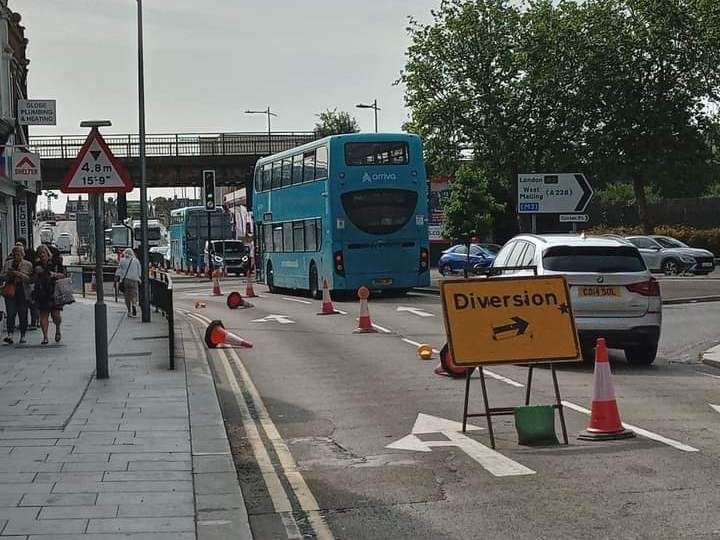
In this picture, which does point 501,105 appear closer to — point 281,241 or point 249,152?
point 249,152

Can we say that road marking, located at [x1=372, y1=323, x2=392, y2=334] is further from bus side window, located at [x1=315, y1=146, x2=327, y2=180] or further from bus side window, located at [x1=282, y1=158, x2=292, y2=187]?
bus side window, located at [x1=282, y1=158, x2=292, y2=187]

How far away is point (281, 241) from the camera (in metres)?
36.8

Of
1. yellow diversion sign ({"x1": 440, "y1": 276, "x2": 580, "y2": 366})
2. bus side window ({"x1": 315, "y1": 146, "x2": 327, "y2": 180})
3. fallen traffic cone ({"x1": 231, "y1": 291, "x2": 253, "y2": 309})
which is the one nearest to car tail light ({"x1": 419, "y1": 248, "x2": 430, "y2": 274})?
bus side window ({"x1": 315, "y1": 146, "x2": 327, "y2": 180})

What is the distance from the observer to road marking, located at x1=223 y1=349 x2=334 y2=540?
24.3ft

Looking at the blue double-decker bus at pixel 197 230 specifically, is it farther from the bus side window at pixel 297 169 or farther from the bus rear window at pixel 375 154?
the bus rear window at pixel 375 154

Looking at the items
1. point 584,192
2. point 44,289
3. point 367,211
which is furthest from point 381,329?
point 367,211

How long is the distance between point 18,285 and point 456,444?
12612 mm

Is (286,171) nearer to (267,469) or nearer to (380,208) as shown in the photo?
(380,208)

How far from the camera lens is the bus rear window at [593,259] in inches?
626

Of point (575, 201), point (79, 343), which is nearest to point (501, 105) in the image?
point (575, 201)

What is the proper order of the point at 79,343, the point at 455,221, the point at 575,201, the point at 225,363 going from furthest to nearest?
the point at 455,221
the point at 575,201
the point at 79,343
the point at 225,363

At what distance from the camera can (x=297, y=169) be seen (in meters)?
34.3

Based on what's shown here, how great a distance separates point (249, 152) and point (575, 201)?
3519cm

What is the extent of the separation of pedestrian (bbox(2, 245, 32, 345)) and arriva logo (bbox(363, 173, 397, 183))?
12107 mm
